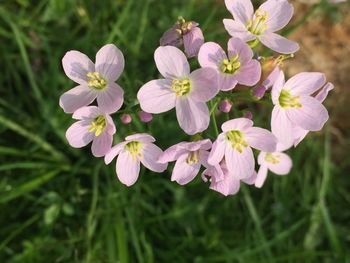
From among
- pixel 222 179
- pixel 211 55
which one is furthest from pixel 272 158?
pixel 211 55

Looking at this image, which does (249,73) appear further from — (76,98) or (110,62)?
(76,98)

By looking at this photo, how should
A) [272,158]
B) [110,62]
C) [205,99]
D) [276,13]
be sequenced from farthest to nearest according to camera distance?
[272,158] → [276,13] → [110,62] → [205,99]

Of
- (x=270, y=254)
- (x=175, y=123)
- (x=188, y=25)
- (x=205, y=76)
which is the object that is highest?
(x=188, y=25)

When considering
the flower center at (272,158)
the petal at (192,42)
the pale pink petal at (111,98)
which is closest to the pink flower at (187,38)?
the petal at (192,42)

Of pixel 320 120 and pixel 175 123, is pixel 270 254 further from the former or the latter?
pixel 320 120

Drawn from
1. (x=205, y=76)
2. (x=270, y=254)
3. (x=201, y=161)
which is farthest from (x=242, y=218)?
(x=205, y=76)
